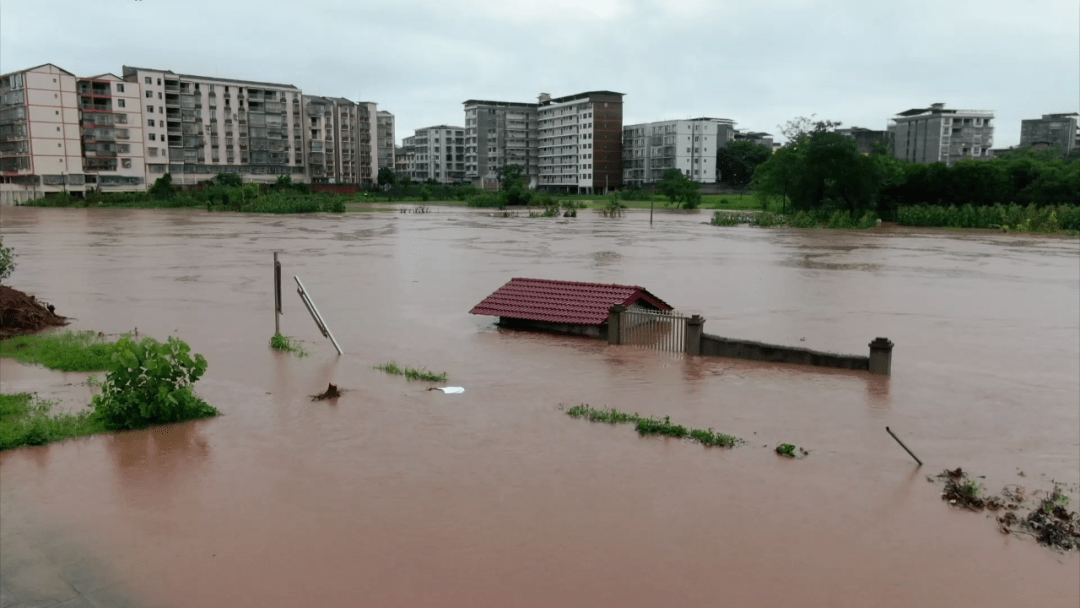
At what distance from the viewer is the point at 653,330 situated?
17281 mm

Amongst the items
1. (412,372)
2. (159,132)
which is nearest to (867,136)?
(159,132)

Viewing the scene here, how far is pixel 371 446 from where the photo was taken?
10250 mm

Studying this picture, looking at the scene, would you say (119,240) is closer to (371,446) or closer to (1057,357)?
(371,446)

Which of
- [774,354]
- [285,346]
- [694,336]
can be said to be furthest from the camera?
[285,346]

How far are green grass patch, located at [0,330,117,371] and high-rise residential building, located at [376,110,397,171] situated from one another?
131 meters

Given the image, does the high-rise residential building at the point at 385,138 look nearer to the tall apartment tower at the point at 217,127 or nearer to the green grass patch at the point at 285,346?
the tall apartment tower at the point at 217,127

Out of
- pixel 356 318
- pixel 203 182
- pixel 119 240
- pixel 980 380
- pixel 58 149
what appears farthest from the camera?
pixel 203 182

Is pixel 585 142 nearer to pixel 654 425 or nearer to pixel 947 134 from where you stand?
pixel 947 134

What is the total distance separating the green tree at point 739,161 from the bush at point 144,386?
12520 centimetres

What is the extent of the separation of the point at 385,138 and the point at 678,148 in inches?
2006

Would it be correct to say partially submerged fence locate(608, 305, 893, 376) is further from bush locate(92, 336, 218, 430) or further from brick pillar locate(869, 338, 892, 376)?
bush locate(92, 336, 218, 430)

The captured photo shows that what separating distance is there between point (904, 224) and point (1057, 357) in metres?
52.5

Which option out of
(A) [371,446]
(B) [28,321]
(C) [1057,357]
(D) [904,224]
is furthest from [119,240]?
(D) [904,224]

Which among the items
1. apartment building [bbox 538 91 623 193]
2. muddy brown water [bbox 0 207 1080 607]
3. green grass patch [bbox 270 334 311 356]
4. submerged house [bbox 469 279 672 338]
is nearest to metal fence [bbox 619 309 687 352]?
submerged house [bbox 469 279 672 338]
